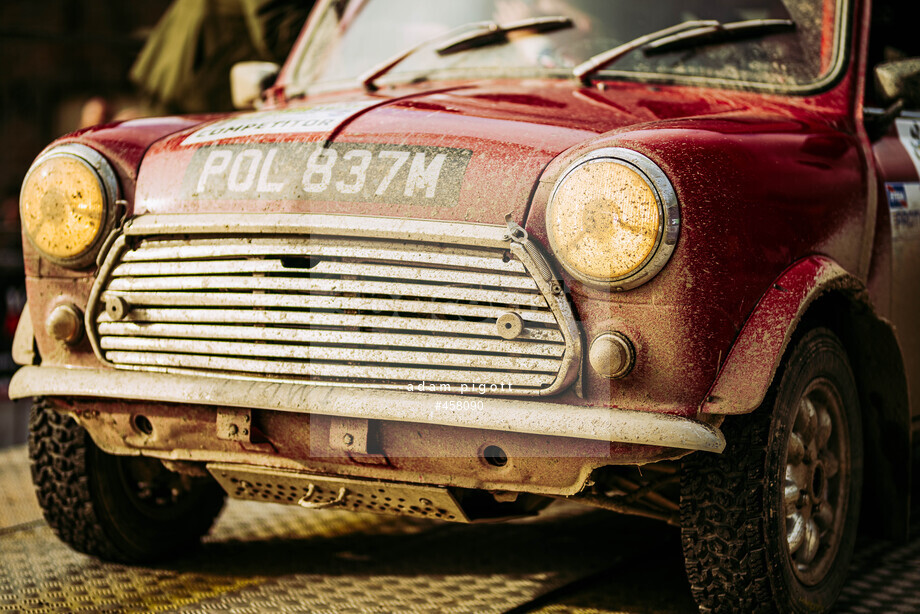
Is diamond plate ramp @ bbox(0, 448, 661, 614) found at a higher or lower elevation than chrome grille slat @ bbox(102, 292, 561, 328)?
lower

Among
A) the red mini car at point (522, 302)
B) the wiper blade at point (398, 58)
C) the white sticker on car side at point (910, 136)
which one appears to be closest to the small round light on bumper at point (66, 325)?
the red mini car at point (522, 302)

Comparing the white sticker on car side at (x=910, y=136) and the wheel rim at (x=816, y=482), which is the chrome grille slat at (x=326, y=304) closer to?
the wheel rim at (x=816, y=482)

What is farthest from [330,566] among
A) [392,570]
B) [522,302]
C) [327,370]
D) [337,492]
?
[522,302]

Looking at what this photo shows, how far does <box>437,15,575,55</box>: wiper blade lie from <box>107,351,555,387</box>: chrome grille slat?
1453 mm

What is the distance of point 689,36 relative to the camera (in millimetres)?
3461

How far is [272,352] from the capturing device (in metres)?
2.76

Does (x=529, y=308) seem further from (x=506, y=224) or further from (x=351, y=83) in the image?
(x=351, y=83)

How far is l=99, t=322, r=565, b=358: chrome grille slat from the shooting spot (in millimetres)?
2541

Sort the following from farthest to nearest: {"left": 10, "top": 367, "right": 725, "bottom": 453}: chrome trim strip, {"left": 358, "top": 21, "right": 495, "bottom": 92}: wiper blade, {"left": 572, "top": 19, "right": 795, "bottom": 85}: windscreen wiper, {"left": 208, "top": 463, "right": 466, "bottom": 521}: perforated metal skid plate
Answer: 1. {"left": 358, "top": 21, "right": 495, "bottom": 92}: wiper blade
2. {"left": 572, "top": 19, "right": 795, "bottom": 85}: windscreen wiper
3. {"left": 208, "top": 463, "right": 466, "bottom": 521}: perforated metal skid plate
4. {"left": 10, "top": 367, "right": 725, "bottom": 453}: chrome trim strip

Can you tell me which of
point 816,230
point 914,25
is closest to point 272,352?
point 816,230

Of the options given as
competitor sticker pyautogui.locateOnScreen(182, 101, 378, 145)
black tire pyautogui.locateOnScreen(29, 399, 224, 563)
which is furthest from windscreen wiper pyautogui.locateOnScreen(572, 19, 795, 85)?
black tire pyautogui.locateOnScreen(29, 399, 224, 563)

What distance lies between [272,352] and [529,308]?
662mm

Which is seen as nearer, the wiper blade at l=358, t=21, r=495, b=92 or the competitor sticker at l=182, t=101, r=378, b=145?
the competitor sticker at l=182, t=101, r=378, b=145

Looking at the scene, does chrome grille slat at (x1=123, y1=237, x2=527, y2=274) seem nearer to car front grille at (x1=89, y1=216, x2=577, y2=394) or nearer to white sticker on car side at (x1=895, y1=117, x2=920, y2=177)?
car front grille at (x1=89, y1=216, x2=577, y2=394)
